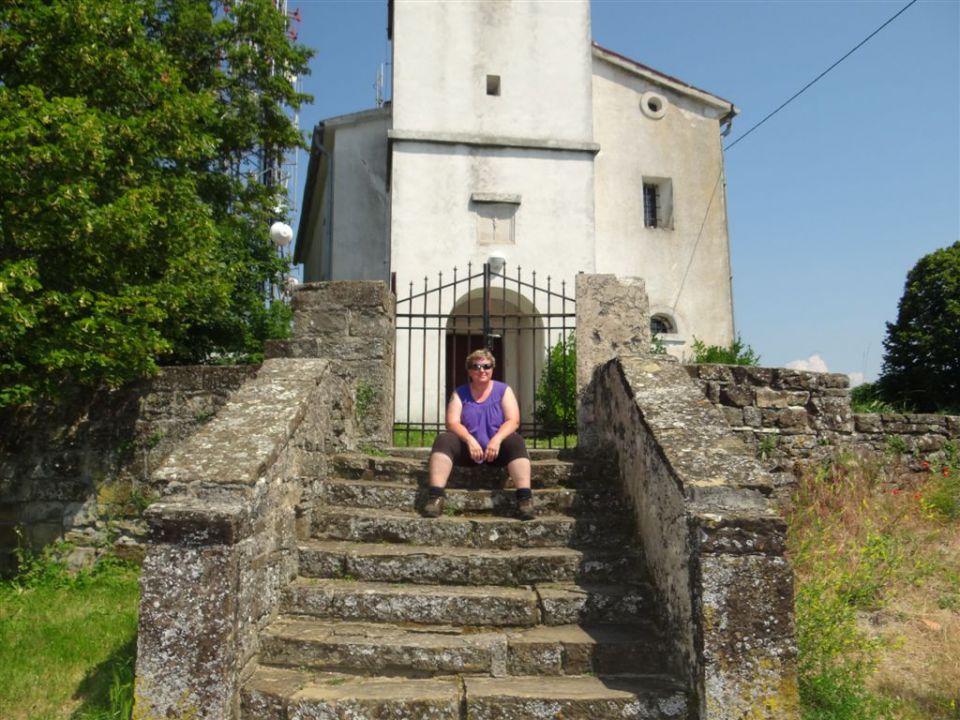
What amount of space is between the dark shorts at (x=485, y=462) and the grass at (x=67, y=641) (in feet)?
7.37

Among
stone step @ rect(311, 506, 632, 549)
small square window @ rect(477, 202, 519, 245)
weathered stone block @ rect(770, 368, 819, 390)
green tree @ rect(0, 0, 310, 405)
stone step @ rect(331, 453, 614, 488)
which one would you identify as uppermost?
small square window @ rect(477, 202, 519, 245)

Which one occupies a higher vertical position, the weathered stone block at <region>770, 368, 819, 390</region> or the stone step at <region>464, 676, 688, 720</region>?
the weathered stone block at <region>770, 368, 819, 390</region>

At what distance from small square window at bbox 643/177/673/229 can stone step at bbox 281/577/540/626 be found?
485 inches

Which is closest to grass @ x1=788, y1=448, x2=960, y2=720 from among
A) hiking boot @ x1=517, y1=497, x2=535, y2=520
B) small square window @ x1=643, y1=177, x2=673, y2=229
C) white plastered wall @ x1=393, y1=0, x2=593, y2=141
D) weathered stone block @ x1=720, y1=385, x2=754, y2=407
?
weathered stone block @ x1=720, y1=385, x2=754, y2=407

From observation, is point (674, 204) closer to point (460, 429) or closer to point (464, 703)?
point (460, 429)

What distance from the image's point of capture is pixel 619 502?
4953 millimetres

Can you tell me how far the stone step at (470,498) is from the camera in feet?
16.2

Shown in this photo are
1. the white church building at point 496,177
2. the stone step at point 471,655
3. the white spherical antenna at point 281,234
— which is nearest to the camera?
the stone step at point 471,655

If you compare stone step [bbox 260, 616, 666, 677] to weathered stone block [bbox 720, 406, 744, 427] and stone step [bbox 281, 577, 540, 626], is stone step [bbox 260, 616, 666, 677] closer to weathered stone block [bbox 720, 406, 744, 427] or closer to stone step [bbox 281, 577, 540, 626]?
stone step [bbox 281, 577, 540, 626]

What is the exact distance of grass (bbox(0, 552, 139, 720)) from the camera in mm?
4078

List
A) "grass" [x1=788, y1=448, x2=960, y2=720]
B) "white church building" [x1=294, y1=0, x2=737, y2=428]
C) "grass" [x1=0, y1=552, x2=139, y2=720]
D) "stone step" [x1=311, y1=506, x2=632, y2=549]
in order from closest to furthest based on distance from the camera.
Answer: "grass" [x1=788, y1=448, x2=960, y2=720] → "grass" [x1=0, y1=552, x2=139, y2=720] → "stone step" [x1=311, y1=506, x2=632, y2=549] → "white church building" [x1=294, y1=0, x2=737, y2=428]

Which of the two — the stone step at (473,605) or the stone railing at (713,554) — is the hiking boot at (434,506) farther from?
the stone railing at (713,554)

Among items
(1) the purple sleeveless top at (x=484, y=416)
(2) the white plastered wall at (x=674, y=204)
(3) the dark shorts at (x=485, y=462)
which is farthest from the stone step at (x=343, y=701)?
(2) the white plastered wall at (x=674, y=204)

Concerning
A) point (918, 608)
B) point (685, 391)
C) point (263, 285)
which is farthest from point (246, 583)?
point (263, 285)
